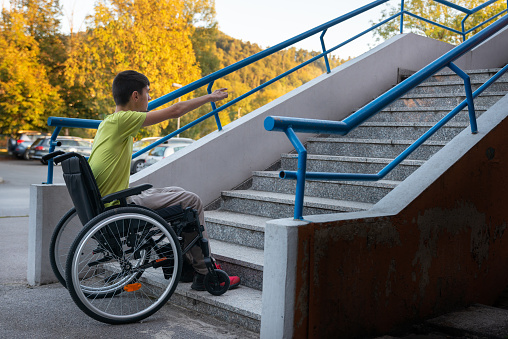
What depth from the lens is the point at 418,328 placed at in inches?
134

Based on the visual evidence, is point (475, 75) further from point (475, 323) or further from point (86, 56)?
point (86, 56)

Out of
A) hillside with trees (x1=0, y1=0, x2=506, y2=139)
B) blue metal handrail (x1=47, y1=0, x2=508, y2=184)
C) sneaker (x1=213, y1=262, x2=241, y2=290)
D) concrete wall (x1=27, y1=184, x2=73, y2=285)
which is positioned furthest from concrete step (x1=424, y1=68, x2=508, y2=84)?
hillside with trees (x1=0, y1=0, x2=506, y2=139)

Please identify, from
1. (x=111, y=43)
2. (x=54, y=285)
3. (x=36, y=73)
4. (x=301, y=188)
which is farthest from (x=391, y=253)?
(x=36, y=73)

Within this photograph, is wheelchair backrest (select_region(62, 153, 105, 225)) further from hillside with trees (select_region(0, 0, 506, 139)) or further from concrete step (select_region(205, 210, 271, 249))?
hillside with trees (select_region(0, 0, 506, 139))

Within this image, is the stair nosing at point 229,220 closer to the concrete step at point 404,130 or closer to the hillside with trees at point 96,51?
the concrete step at point 404,130

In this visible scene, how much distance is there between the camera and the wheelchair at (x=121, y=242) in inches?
128

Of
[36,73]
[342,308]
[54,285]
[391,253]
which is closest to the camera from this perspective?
[342,308]

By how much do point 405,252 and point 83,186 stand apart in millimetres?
2161

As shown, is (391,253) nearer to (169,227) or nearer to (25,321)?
(169,227)

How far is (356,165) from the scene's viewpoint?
5.14 metres

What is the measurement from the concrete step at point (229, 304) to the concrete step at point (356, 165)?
1.88 m

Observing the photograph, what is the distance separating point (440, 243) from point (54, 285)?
316 centimetres

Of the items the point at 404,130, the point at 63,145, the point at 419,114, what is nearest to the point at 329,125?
the point at 404,130

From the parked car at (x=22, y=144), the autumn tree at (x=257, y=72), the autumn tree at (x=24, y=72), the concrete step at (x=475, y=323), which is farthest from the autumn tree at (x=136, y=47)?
the autumn tree at (x=257, y=72)
